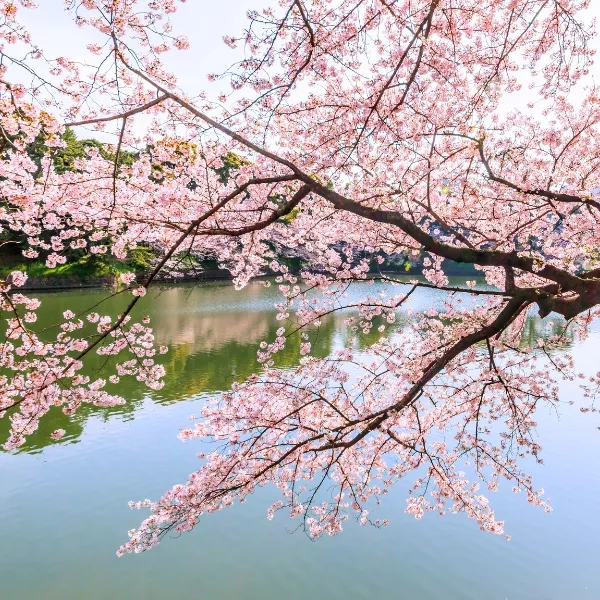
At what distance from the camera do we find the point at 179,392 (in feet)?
33.8

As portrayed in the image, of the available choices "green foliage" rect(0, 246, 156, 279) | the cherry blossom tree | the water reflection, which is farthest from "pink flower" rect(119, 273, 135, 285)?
"green foliage" rect(0, 246, 156, 279)

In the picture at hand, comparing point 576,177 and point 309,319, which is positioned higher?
point 576,177

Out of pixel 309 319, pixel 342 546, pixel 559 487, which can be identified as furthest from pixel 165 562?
pixel 559 487

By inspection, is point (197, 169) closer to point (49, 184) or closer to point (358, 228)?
point (49, 184)

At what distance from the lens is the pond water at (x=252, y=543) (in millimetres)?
4418

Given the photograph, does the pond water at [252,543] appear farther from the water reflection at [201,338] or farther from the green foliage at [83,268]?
the green foliage at [83,268]

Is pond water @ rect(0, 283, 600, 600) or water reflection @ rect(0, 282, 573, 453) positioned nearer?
pond water @ rect(0, 283, 600, 600)

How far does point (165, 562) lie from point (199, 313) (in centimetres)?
1538

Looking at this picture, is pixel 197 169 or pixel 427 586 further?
pixel 427 586

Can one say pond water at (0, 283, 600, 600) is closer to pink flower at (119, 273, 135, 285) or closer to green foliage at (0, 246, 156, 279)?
pink flower at (119, 273, 135, 285)

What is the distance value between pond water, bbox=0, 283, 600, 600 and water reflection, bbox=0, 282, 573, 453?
43.2 inches

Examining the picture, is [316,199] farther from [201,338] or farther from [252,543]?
[201,338]

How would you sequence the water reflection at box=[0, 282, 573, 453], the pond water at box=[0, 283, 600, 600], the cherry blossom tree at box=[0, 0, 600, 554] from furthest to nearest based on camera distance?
the water reflection at box=[0, 282, 573, 453] → the pond water at box=[0, 283, 600, 600] → the cherry blossom tree at box=[0, 0, 600, 554]

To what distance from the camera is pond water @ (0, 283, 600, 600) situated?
4.42 meters
